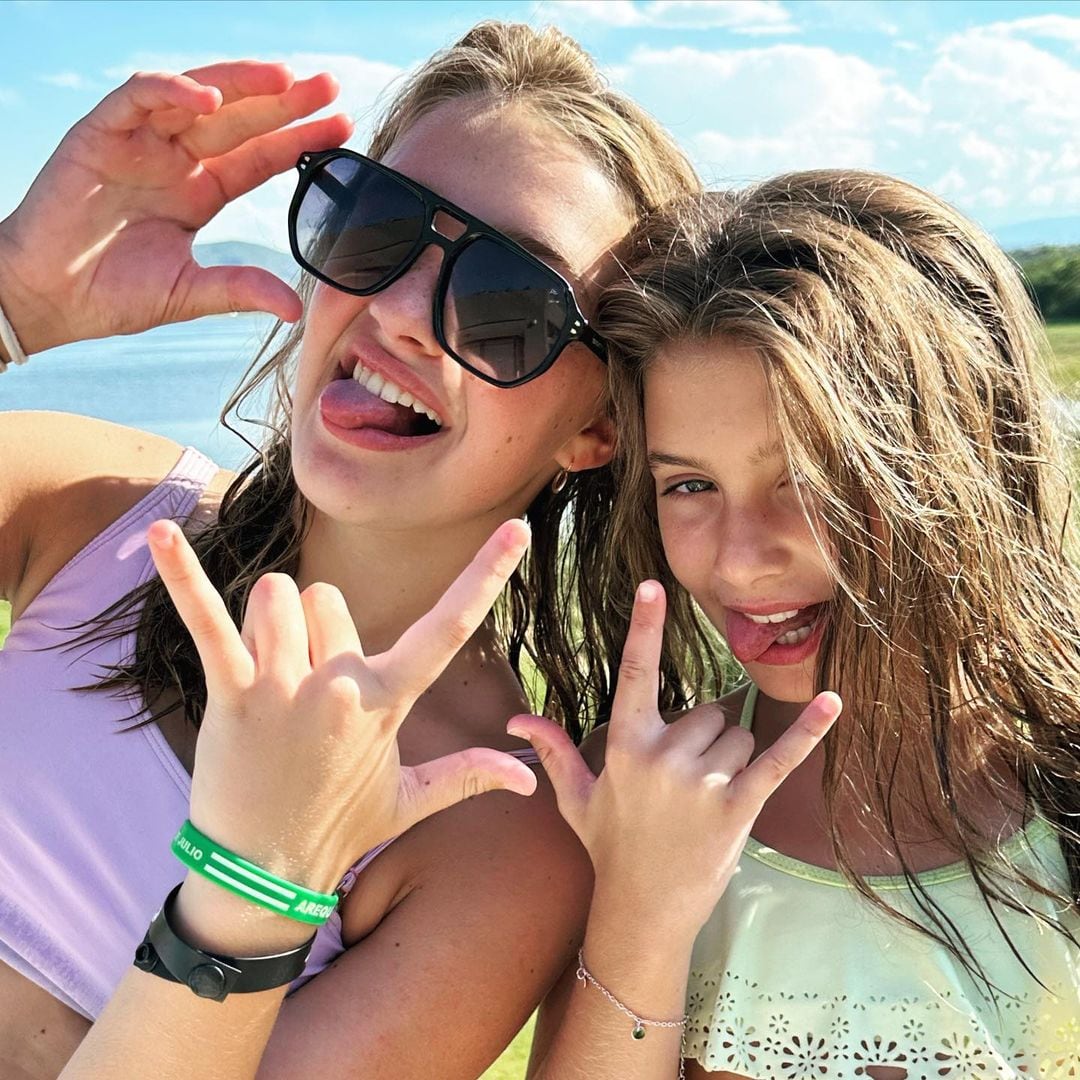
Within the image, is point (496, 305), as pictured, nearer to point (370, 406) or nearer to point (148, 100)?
point (370, 406)

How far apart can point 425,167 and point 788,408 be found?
2.53 ft

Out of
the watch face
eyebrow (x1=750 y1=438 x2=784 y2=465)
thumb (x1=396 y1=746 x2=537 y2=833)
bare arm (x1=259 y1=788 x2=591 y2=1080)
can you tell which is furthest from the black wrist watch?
eyebrow (x1=750 y1=438 x2=784 y2=465)

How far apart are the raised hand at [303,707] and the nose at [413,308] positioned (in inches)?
28.4

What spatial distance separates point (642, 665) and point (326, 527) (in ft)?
2.70

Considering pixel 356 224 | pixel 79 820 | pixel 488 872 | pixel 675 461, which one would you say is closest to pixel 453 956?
pixel 488 872

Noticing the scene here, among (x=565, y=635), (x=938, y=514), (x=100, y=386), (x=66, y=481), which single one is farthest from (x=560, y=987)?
(x=100, y=386)

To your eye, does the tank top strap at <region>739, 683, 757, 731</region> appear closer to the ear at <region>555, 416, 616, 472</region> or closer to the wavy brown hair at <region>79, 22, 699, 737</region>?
the wavy brown hair at <region>79, 22, 699, 737</region>

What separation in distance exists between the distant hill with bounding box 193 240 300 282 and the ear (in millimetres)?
610

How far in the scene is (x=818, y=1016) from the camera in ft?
6.34

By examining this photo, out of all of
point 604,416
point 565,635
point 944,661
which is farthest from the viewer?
point 565,635

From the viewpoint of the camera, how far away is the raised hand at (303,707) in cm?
142

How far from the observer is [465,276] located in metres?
2.05

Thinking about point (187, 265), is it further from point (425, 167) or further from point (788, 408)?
point (788, 408)

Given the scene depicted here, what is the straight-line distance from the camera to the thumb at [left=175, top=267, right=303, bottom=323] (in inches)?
92.0
